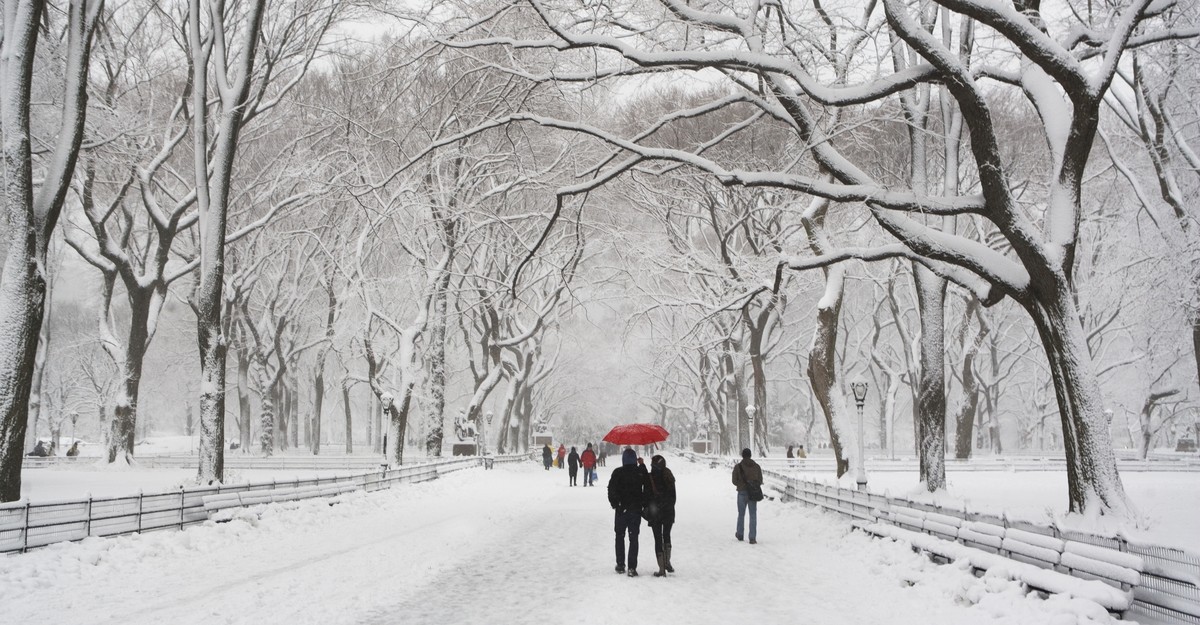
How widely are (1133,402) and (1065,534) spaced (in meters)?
63.5

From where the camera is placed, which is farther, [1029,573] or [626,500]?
[626,500]

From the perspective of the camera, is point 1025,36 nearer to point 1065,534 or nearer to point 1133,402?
point 1065,534

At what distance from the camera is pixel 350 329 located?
4291 centimetres

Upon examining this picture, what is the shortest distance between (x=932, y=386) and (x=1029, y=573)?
9.38m

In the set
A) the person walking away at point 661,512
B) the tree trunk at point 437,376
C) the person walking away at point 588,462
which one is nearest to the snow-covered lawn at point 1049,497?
the person walking away at point 661,512

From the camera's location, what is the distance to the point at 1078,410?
37.3ft

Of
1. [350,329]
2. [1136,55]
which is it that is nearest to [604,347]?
[350,329]

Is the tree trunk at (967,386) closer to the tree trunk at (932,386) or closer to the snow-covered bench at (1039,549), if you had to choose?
the tree trunk at (932,386)

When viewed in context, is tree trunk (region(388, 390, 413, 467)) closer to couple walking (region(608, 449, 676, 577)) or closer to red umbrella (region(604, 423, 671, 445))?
red umbrella (region(604, 423, 671, 445))

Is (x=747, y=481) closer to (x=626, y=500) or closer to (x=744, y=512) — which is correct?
(x=744, y=512)

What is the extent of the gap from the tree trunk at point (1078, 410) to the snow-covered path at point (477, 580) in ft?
7.21

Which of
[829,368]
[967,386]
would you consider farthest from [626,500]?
[967,386]

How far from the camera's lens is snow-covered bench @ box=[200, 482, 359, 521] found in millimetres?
15953

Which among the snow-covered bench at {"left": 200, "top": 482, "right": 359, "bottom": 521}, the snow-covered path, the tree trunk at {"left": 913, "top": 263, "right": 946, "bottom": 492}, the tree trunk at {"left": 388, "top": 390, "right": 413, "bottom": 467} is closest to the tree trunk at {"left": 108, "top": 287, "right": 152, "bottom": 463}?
the tree trunk at {"left": 388, "top": 390, "right": 413, "bottom": 467}
